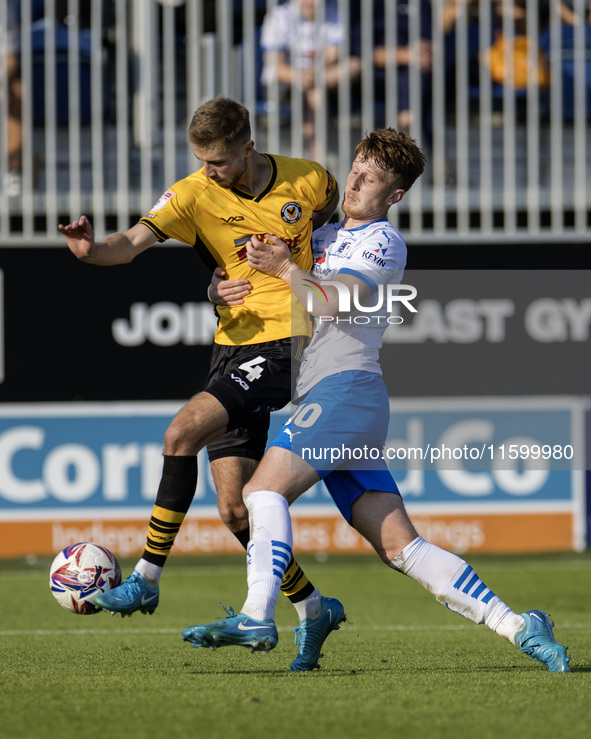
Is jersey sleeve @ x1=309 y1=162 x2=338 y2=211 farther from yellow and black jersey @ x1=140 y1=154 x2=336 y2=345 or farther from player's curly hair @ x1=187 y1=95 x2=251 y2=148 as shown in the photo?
player's curly hair @ x1=187 y1=95 x2=251 y2=148

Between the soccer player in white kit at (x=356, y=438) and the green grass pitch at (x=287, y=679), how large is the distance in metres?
0.31

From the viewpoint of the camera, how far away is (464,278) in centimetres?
1067

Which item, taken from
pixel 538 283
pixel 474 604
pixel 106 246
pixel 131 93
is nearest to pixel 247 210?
pixel 106 246

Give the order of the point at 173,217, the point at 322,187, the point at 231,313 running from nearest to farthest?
the point at 173,217 < the point at 231,313 < the point at 322,187

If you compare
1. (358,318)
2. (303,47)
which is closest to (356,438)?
(358,318)

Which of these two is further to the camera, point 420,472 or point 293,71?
point 293,71

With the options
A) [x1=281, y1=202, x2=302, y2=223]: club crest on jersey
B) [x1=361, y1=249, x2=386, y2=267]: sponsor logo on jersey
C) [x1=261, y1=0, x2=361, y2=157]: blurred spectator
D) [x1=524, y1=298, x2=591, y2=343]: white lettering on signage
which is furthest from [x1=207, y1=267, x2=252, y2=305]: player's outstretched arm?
[x1=261, y1=0, x2=361, y2=157]: blurred spectator

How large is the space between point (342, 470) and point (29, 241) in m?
6.75

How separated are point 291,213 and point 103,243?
→ 36.0 inches

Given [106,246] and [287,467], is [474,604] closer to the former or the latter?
[287,467]

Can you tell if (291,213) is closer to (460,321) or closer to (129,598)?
(129,598)

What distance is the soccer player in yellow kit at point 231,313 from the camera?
469cm

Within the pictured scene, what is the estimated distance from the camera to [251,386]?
15.6 feet

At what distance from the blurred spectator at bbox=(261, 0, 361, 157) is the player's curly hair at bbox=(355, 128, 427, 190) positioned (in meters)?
6.61
